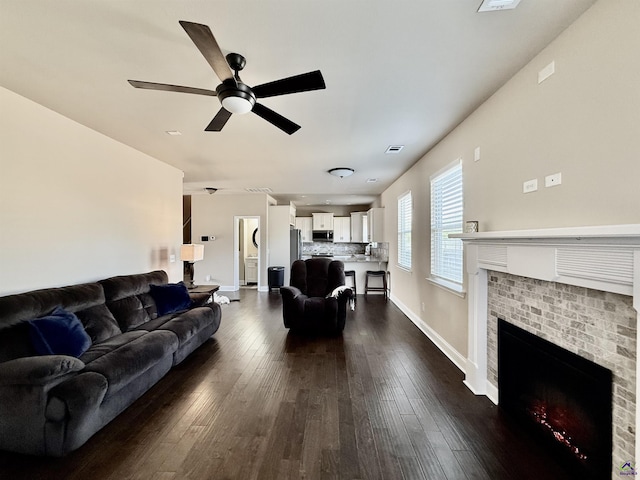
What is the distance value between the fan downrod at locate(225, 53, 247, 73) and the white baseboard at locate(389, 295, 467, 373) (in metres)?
3.32

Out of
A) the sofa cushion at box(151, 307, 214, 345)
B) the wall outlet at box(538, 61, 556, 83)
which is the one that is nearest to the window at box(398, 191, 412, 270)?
the wall outlet at box(538, 61, 556, 83)

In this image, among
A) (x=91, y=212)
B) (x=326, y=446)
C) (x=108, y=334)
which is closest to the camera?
(x=326, y=446)

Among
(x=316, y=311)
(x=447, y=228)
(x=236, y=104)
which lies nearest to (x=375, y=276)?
(x=316, y=311)

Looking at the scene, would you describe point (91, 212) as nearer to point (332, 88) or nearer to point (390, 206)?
point (332, 88)

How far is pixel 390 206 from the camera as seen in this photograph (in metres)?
6.54

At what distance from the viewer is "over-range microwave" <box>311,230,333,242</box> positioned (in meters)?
9.48

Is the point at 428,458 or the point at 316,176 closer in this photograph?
the point at 428,458

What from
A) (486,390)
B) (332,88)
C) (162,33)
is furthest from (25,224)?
(486,390)

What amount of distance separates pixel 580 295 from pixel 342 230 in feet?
26.0

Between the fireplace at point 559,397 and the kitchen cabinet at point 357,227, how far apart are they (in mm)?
6837

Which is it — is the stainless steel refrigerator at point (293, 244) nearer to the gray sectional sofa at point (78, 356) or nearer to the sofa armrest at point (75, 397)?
the gray sectional sofa at point (78, 356)

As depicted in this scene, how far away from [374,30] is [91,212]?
3.56m

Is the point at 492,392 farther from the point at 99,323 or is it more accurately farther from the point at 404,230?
the point at 99,323

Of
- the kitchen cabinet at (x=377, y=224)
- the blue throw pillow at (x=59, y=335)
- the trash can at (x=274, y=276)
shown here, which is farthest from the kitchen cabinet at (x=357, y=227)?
the blue throw pillow at (x=59, y=335)
